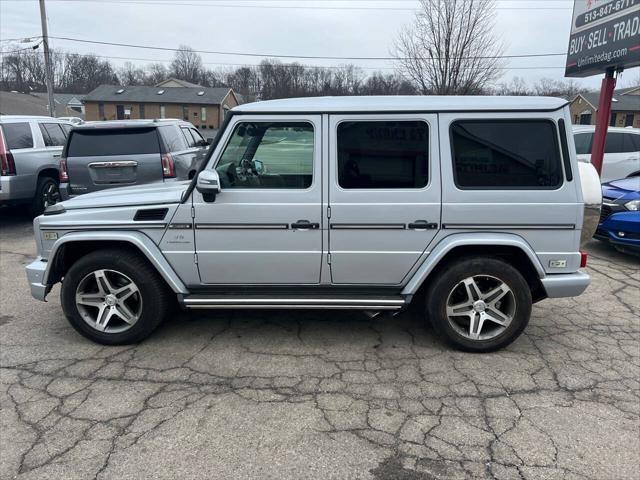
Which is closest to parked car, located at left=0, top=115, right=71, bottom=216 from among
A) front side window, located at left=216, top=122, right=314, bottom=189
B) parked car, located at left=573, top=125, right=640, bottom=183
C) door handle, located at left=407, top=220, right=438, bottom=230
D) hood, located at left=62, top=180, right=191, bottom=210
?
hood, located at left=62, top=180, right=191, bottom=210

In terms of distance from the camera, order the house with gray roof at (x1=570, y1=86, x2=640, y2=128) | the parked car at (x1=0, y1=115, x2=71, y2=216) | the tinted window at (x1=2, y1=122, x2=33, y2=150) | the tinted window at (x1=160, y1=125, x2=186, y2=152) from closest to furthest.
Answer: the tinted window at (x1=160, y1=125, x2=186, y2=152) → the parked car at (x1=0, y1=115, x2=71, y2=216) → the tinted window at (x1=2, y1=122, x2=33, y2=150) → the house with gray roof at (x1=570, y1=86, x2=640, y2=128)

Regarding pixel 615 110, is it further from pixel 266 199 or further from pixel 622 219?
pixel 266 199

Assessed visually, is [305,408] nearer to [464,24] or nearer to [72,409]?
[72,409]

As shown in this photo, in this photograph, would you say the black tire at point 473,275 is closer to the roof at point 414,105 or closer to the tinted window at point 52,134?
the roof at point 414,105

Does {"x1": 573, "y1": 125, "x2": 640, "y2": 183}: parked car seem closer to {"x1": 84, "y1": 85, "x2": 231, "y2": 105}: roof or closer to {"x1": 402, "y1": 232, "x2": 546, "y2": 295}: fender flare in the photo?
{"x1": 402, "y1": 232, "x2": 546, "y2": 295}: fender flare

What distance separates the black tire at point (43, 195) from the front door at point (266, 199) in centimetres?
685

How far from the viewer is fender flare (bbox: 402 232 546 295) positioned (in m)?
3.67

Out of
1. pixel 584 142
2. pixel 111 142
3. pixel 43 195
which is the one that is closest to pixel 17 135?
pixel 43 195

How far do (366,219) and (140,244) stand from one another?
180 centimetres

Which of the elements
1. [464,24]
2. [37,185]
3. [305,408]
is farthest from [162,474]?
[464,24]

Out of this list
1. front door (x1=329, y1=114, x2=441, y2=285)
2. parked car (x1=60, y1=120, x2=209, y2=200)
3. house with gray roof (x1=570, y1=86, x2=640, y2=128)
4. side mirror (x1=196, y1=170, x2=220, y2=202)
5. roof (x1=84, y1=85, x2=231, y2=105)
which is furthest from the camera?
roof (x1=84, y1=85, x2=231, y2=105)

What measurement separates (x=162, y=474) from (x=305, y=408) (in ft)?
3.20

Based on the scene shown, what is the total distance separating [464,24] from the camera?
20.4 metres

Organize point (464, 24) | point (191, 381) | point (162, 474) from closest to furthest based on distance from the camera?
point (162, 474)
point (191, 381)
point (464, 24)
